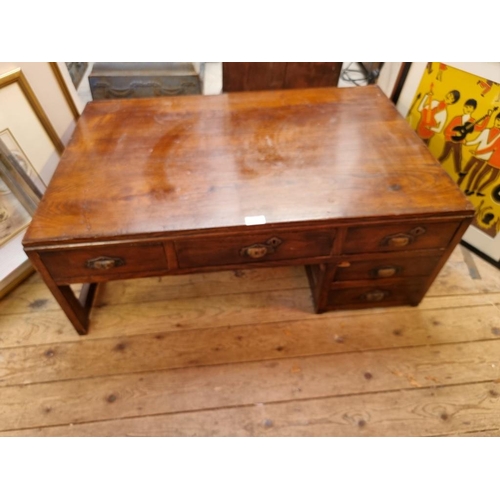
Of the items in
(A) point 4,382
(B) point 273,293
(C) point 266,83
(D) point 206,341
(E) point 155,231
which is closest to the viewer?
(E) point 155,231

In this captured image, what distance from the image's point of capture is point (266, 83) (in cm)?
162

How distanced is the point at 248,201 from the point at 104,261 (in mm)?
465

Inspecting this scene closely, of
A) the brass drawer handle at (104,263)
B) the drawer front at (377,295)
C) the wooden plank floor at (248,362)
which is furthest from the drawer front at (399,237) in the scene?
the brass drawer handle at (104,263)

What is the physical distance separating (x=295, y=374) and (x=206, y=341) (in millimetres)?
354

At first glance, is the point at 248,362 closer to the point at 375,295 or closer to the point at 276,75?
the point at 375,295

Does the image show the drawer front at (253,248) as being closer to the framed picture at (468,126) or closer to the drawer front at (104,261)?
the drawer front at (104,261)

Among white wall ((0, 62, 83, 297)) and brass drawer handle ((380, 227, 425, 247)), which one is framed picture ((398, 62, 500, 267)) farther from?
white wall ((0, 62, 83, 297))

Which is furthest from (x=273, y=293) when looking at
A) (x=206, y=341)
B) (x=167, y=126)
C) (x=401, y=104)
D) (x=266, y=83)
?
(x=401, y=104)

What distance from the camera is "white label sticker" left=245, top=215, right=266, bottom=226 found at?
956 mm

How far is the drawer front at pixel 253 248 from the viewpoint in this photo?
1.01m

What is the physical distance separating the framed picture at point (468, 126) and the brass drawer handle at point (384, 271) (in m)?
0.58

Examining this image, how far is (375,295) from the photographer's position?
1.32 meters

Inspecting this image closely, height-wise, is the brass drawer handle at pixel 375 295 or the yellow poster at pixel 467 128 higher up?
the yellow poster at pixel 467 128

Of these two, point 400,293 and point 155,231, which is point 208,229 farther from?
point 400,293
